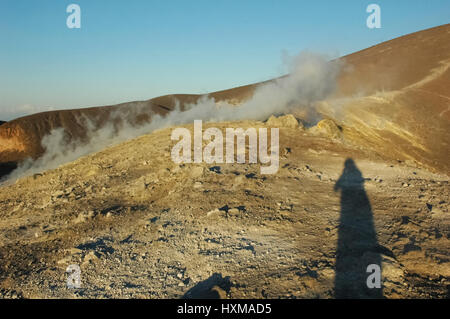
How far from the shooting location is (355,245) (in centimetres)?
356

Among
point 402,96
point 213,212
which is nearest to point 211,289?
point 213,212

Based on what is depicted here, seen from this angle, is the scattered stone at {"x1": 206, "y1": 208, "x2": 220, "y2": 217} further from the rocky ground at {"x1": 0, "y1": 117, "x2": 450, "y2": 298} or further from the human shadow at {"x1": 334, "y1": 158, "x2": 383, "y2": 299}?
the human shadow at {"x1": 334, "y1": 158, "x2": 383, "y2": 299}

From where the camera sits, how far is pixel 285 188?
17.0ft
